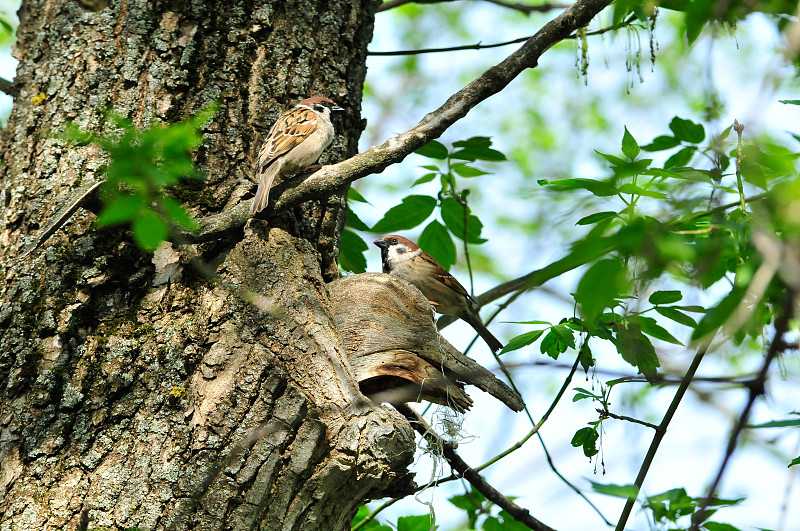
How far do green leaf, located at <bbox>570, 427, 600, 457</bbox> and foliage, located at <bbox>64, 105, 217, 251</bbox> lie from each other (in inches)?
70.7

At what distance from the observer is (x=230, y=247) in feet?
8.52

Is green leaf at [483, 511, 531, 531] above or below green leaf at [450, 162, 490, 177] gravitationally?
below

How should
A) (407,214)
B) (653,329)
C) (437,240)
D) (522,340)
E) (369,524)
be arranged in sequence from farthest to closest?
(437,240) < (407,214) < (369,524) < (522,340) < (653,329)

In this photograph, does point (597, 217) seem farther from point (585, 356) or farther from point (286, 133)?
point (286, 133)

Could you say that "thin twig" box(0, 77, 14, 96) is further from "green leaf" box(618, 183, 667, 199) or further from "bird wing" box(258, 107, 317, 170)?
"green leaf" box(618, 183, 667, 199)

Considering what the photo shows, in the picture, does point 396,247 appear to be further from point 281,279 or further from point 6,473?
point 6,473

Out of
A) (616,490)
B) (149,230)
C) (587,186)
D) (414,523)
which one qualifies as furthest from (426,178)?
(616,490)

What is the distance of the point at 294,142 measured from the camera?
291cm

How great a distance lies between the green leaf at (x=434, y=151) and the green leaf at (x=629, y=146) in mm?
1280

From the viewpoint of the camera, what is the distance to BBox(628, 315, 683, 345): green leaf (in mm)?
2584

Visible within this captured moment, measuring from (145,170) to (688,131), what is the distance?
7.61 feet

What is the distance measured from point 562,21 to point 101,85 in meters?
1.81

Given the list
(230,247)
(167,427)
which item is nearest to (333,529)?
(167,427)

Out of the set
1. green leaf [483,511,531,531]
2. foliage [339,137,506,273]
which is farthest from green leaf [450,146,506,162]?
green leaf [483,511,531,531]
